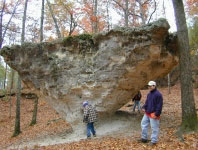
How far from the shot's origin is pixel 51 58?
400 inches

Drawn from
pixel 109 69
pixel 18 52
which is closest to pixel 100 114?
pixel 109 69

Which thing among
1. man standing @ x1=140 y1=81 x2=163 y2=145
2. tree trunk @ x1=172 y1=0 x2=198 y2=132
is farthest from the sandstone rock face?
man standing @ x1=140 y1=81 x2=163 y2=145

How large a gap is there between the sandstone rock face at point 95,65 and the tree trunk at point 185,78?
2.88 ft

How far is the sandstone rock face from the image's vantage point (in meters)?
8.59

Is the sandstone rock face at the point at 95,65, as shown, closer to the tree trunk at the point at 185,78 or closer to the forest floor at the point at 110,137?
the tree trunk at the point at 185,78

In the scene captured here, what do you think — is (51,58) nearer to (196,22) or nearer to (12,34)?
(196,22)

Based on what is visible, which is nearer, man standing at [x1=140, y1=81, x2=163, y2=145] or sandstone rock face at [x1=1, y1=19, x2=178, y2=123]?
man standing at [x1=140, y1=81, x2=163, y2=145]

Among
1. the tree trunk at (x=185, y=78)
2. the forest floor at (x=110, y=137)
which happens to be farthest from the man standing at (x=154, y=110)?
the tree trunk at (x=185, y=78)

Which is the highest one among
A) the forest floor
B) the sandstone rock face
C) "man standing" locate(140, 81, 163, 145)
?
the sandstone rock face

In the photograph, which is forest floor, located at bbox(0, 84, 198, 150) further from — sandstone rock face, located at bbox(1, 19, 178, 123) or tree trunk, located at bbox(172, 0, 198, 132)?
sandstone rock face, located at bbox(1, 19, 178, 123)

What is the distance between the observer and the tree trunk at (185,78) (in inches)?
272

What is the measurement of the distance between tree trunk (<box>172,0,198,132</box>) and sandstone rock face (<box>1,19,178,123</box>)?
0.88 meters

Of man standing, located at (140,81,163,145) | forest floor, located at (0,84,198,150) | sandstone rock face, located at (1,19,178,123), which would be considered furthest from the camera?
sandstone rock face, located at (1,19,178,123)

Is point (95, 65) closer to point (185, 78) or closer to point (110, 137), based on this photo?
point (110, 137)
